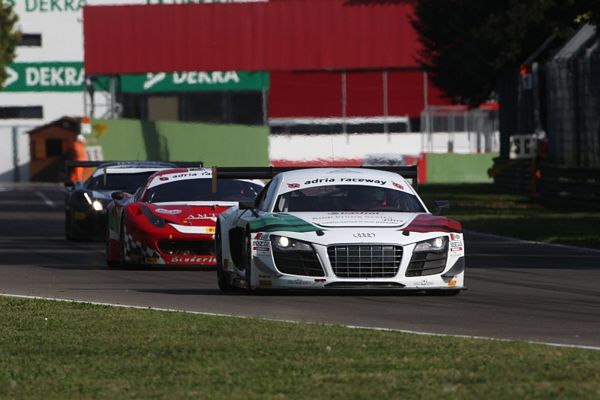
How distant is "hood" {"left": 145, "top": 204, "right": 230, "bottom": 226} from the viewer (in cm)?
1898

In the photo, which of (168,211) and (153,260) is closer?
(153,260)

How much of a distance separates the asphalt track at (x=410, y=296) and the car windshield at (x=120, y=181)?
2.58 meters

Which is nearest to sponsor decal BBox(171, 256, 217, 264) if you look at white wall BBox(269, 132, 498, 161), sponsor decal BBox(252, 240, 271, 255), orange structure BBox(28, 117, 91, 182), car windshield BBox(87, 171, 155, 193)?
sponsor decal BBox(252, 240, 271, 255)

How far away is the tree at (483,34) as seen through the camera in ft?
157

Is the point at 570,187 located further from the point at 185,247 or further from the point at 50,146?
the point at 50,146

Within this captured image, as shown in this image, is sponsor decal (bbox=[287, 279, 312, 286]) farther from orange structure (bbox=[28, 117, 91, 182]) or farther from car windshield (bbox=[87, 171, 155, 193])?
orange structure (bbox=[28, 117, 91, 182])

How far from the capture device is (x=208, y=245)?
18.9 meters

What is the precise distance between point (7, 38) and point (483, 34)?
41462mm

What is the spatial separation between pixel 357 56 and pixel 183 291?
213 ft

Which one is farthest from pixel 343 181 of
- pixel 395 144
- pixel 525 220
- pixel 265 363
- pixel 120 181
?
pixel 395 144

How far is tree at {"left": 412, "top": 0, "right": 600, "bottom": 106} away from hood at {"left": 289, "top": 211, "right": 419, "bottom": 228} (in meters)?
30.7

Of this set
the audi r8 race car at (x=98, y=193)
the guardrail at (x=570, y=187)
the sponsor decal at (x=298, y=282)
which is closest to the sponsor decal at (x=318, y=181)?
the sponsor decal at (x=298, y=282)

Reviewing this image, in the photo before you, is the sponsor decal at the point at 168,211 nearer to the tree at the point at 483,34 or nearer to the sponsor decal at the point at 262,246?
the sponsor decal at the point at 262,246

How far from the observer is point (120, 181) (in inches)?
1030
